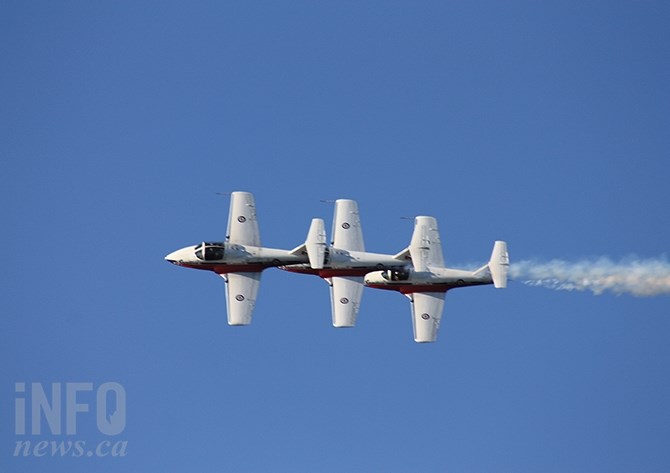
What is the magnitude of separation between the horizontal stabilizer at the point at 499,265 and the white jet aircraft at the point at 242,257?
12318mm

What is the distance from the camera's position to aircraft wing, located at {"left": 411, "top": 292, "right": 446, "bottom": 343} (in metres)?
122

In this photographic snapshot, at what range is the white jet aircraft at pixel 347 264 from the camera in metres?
120

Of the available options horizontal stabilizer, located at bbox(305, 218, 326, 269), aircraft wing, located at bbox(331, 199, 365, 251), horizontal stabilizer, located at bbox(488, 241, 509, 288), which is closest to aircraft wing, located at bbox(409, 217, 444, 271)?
aircraft wing, located at bbox(331, 199, 365, 251)

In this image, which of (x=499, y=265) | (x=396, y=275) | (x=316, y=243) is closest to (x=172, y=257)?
(x=316, y=243)

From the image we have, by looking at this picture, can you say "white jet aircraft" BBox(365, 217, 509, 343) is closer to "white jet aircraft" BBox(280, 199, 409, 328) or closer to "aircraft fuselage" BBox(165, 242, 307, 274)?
"white jet aircraft" BBox(280, 199, 409, 328)

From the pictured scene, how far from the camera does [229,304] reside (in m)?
119

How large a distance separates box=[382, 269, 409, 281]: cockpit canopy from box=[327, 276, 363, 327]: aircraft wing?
2.76 metres

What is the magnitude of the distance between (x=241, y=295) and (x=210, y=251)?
139 inches

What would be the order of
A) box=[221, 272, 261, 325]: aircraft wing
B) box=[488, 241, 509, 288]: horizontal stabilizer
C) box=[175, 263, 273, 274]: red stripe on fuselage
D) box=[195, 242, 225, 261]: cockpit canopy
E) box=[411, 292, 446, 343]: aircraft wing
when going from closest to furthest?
box=[221, 272, 261, 325]: aircraft wing → box=[175, 263, 273, 274]: red stripe on fuselage → box=[195, 242, 225, 261]: cockpit canopy → box=[488, 241, 509, 288]: horizontal stabilizer → box=[411, 292, 446, 343]: aircraft wing

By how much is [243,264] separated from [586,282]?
23265 mm

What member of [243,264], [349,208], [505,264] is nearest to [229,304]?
[243,264]

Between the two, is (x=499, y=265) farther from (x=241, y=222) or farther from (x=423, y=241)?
(x=241, y=222)

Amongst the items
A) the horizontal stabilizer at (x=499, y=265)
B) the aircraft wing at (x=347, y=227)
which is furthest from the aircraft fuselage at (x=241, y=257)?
the horizontal stabilizer at (x=499, y=265)

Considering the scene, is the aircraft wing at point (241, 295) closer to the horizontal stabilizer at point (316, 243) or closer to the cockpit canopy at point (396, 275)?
the horizontal stabilizer at point (316, 243)
